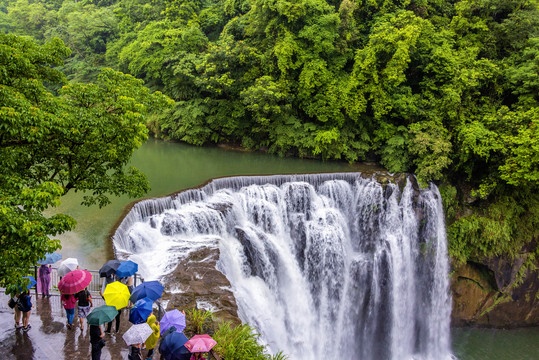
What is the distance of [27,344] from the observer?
7.62 metres

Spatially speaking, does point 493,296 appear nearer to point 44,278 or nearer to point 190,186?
point 190,186

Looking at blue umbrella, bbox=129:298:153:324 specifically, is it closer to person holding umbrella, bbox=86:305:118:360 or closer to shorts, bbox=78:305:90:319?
person holding umbrella, bbox=86:305:118:360

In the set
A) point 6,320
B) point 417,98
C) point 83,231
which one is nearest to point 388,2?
point 417,98

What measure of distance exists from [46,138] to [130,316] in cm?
387

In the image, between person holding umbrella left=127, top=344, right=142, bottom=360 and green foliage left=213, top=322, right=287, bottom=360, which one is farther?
green foliage left=213, top=322, right=287, bottom=360

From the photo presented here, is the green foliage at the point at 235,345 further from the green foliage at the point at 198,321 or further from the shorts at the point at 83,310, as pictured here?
the shorts at the point at 83,310

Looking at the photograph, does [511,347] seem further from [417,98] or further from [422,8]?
[422,8]

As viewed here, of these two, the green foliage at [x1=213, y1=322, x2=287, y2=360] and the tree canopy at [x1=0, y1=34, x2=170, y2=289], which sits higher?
the tree canopy at [x1=0, y1=34, x2=170, y2=289]

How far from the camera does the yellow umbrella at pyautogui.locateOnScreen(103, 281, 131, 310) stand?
7223 mm

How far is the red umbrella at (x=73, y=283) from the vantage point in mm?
7328

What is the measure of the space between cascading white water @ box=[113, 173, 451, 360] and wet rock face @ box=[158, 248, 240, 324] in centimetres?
127

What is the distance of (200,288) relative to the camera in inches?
→ 430

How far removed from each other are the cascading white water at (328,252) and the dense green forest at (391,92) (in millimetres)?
2268

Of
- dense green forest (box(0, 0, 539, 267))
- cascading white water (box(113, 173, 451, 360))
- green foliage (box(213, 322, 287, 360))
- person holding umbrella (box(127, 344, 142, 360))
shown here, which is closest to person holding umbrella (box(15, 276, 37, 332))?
person holding umbrella (box(127, 344, 142, 360))
